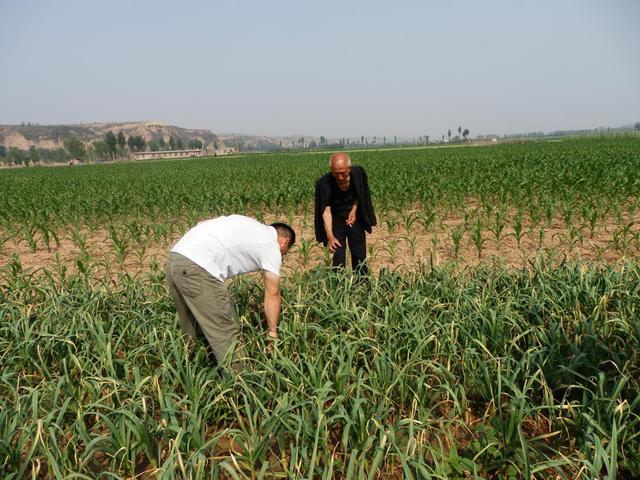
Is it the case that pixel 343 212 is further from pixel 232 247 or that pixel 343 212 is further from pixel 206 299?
pixel 206 299

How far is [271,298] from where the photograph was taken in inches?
112

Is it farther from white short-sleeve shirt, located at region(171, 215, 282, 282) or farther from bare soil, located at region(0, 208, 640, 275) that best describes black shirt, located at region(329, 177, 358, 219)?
white short-sleeve shirt, located at region(171, 215, 282, 282)

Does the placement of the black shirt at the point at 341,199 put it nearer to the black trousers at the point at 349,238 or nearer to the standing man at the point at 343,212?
the standing man at the point at 343,212

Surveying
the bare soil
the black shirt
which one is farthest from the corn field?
the bare soil

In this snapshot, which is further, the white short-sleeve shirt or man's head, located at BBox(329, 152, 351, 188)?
man's head, located at BBox(329, 152, 351, 188)

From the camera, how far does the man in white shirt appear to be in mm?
2883

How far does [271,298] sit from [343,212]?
7.56 ft

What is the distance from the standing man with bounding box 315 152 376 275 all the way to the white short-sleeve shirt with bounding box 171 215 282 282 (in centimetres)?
182

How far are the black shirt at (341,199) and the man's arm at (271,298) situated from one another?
2.19 m

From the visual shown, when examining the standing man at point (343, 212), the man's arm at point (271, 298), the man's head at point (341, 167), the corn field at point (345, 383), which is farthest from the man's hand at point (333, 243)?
the man's arm at point (271, 298)

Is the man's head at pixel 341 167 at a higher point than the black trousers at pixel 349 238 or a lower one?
higher

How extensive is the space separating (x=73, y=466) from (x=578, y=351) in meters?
3.20

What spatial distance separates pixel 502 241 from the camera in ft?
24.6

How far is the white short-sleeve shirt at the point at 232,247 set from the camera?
287 cm
